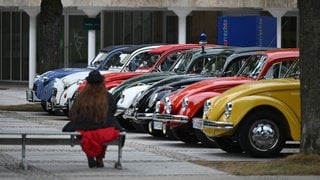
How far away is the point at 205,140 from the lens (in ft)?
52.8

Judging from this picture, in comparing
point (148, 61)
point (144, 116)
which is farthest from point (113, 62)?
point (144, 116)

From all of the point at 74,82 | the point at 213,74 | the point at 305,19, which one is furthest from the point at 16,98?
the point at 305,19

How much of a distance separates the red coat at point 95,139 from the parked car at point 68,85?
9.39m

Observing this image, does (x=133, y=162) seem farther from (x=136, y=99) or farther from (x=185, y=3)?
(x=185, y=3)

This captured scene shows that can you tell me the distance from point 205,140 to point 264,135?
1.84 m

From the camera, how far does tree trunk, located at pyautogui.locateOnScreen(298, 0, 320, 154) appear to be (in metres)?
12.8

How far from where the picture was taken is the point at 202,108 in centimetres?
1597

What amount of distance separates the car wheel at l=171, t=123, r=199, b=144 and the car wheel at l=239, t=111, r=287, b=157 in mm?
1851

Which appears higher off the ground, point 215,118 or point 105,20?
point 105,20

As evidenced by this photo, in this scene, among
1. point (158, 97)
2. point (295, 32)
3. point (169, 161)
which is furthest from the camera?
point (295, 32)

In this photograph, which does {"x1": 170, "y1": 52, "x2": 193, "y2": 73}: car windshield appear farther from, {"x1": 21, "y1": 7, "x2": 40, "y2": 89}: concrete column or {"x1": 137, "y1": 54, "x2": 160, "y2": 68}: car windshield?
{"x1": 21, "y1": 7, "x2": 40, "y2": 89}: concrete column

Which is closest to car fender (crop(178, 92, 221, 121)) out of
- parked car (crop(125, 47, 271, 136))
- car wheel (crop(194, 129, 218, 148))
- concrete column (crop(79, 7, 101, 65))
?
car wheel (crop(194, 129, 218, 148))

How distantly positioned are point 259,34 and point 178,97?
10483 millimetres

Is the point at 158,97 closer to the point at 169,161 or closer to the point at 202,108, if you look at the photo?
the point at 202,108
